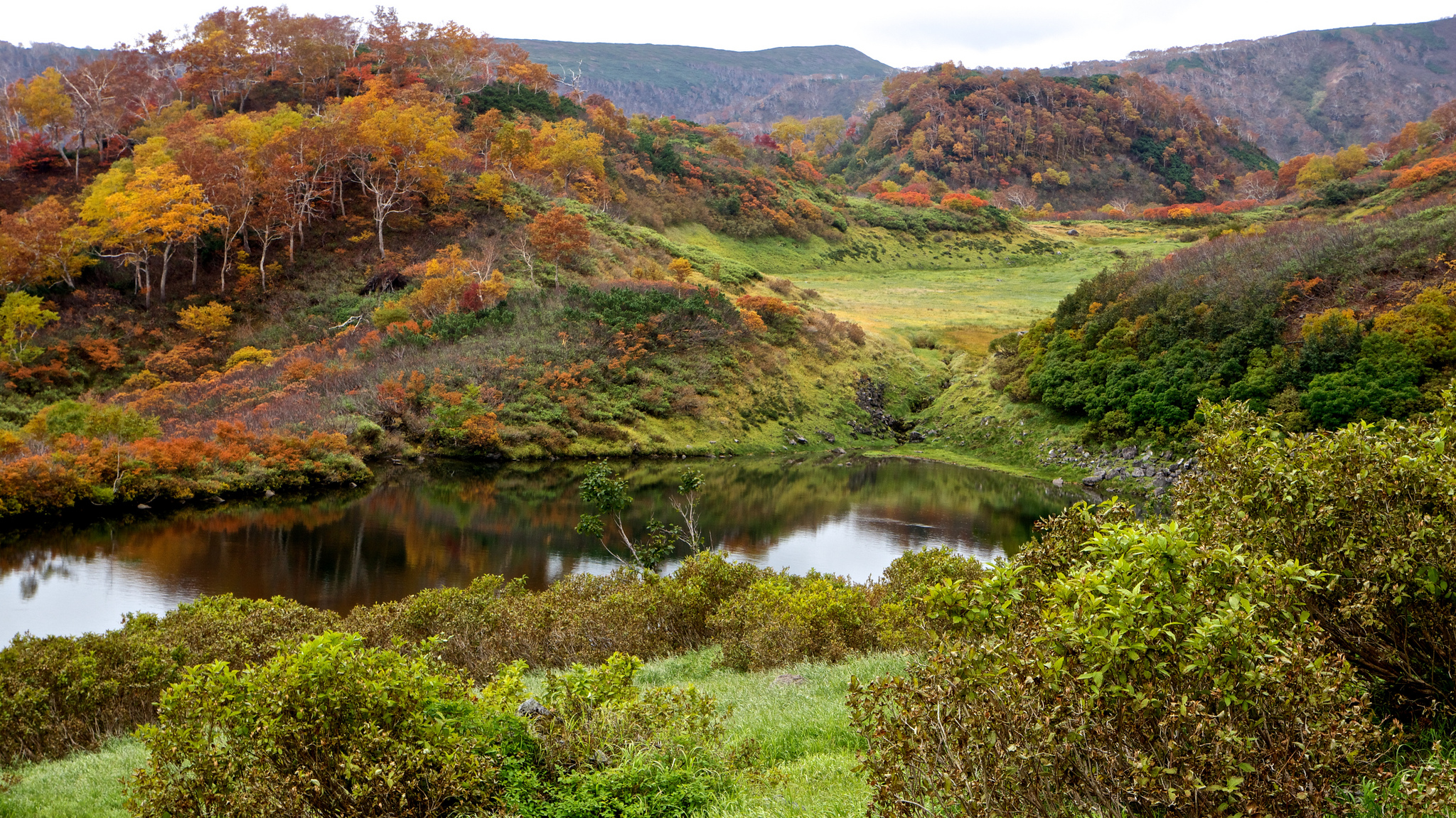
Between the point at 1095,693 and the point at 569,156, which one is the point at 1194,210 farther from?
the point at 1095,693

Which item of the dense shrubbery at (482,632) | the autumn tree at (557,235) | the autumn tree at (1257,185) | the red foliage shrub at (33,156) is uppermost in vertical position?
the autumn tree at (1257,185)

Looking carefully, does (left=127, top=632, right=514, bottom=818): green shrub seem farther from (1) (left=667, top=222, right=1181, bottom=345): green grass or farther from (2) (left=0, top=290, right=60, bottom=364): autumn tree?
(1) (left=667, top=222, right=1181, bottom=345): green grass

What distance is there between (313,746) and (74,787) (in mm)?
4154

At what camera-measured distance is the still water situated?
18.8m

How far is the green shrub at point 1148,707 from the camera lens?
368 cm

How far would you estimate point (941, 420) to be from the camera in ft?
157

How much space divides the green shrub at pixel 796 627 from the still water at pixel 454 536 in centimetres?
836

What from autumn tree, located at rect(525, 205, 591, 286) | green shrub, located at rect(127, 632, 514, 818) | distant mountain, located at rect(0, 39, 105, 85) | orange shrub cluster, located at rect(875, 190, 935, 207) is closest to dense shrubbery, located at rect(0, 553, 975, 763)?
green shrub, located at rect(127, 632, 514, 818)

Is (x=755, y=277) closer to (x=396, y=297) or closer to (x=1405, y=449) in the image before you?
(x=396, y=297)

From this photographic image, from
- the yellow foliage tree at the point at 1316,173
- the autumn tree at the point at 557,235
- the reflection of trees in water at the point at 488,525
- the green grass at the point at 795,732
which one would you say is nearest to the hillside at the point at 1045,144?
the yellow foliage tree at the point at 1316,173

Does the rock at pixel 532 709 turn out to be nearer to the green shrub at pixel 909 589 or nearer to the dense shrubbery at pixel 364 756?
the dense shrubbery at pixel 364 756

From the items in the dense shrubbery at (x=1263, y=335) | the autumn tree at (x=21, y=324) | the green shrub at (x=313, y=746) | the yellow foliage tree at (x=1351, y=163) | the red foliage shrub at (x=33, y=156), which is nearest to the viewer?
the green shrub at (x=313, y=746)

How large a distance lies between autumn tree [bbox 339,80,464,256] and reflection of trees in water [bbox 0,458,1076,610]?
85.7 ft

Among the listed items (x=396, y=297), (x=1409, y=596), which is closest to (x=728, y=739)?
(x=1409, y=596)
